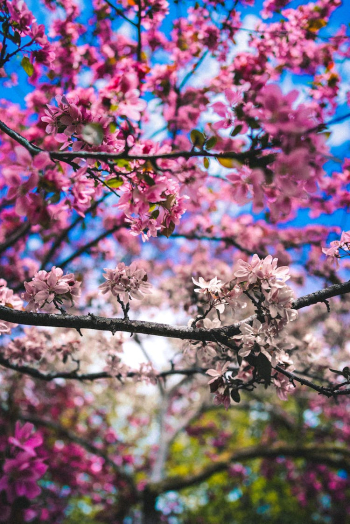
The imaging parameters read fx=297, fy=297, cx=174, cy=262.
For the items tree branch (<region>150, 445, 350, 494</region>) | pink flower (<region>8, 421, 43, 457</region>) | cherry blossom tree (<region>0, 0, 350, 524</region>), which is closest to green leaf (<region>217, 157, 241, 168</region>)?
cherry blossom tree (<region>0, 0, 350, 524</region>)

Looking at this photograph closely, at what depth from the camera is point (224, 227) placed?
473 cm

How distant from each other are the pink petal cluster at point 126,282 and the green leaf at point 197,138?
0.80m

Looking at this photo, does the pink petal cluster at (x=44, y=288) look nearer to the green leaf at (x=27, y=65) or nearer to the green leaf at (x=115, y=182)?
the green leaf at (x=115, y=182)

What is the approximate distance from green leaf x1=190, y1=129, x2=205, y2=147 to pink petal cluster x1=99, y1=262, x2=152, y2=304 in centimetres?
80

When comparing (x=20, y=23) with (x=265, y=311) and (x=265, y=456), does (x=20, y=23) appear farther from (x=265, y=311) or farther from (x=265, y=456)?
(x=265, y=456)

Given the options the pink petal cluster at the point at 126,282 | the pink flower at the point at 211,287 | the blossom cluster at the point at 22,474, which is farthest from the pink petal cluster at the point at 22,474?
the pink flower at the point at 211,287

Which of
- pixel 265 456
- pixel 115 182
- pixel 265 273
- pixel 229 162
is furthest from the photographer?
pixel 265 456

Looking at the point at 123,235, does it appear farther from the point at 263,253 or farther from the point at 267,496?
the point at 267,496

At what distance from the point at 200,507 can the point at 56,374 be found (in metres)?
8.61

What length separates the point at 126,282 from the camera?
1.73m

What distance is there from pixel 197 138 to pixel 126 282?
2.99 ft

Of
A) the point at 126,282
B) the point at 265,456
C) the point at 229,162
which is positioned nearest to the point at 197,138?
the point at 229,162

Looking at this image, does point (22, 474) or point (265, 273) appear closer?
point (265, 273)

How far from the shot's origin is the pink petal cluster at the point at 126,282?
67.8 inches
